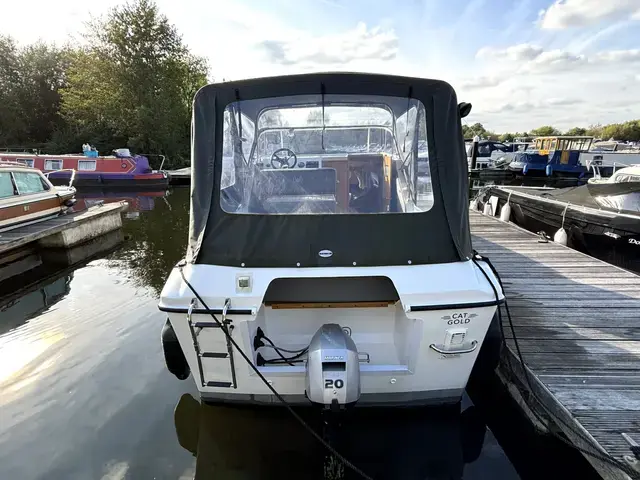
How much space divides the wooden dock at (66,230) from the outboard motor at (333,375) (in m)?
6.47

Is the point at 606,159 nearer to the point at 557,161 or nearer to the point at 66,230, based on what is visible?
the point at 557,161

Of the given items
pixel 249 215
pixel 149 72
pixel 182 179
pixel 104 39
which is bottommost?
pixel 182 179

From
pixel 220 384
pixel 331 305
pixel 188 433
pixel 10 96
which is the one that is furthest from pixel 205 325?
pixel 10 96

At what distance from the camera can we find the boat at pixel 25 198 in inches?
295

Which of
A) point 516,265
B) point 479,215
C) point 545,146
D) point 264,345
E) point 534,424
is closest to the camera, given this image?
point 264,345

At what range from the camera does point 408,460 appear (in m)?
2.95

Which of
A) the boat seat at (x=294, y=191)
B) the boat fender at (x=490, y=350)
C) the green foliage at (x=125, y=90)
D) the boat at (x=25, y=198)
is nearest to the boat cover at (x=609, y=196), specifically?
the boat fender at (x=490, y=350)

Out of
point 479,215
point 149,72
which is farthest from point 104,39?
point 479,215

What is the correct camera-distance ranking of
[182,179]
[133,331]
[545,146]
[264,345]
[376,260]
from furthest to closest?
[545,146] → [182,179] → [133,331] → [264,345] → [376,260]

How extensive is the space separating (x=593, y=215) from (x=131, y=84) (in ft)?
78.2

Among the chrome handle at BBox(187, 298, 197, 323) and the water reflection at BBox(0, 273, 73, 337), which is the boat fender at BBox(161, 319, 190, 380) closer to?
the chrome handle at BBox(187, 298, 197, 323)

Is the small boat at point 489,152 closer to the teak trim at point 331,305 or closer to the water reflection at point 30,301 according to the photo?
the water reflection at point 30,301

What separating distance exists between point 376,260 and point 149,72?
24.8m

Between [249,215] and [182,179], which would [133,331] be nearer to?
[249,215]
